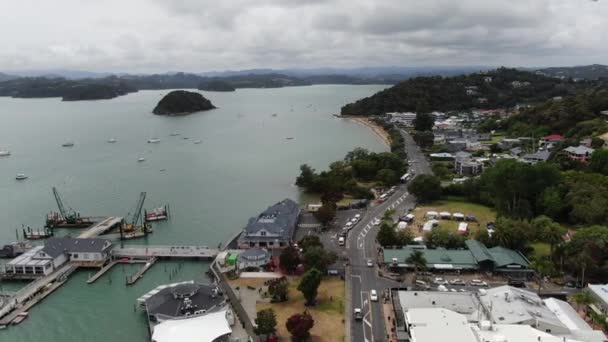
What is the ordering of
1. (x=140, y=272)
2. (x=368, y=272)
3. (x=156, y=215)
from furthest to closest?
(x=156, y=215) → (x=140, y=272) → (x=368, y=272)

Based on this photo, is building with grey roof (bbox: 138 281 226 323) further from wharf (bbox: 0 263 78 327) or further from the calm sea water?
wharf (bbox: 0 263 78 327)

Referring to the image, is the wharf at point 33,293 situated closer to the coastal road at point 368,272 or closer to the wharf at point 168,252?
the wharf at point 168,252

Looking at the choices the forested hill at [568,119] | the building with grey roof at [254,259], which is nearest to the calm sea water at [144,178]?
the building with grey roof at [254,259]

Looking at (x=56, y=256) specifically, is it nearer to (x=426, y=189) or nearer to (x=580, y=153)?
(x=426, y=189)

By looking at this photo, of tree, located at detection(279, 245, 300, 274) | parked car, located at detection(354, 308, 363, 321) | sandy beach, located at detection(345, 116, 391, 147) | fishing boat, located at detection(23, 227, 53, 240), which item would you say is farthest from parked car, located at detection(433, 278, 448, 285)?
sandy beach, located at detection(345, 116, 391, 147)

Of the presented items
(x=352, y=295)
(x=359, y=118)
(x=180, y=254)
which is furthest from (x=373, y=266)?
(x=359, y=118)

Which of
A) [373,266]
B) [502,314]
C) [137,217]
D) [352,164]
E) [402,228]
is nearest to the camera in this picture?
[502,314]

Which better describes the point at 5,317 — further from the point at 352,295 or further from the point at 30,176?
the point at 30,176

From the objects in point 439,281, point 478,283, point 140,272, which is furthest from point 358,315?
point 140,272
